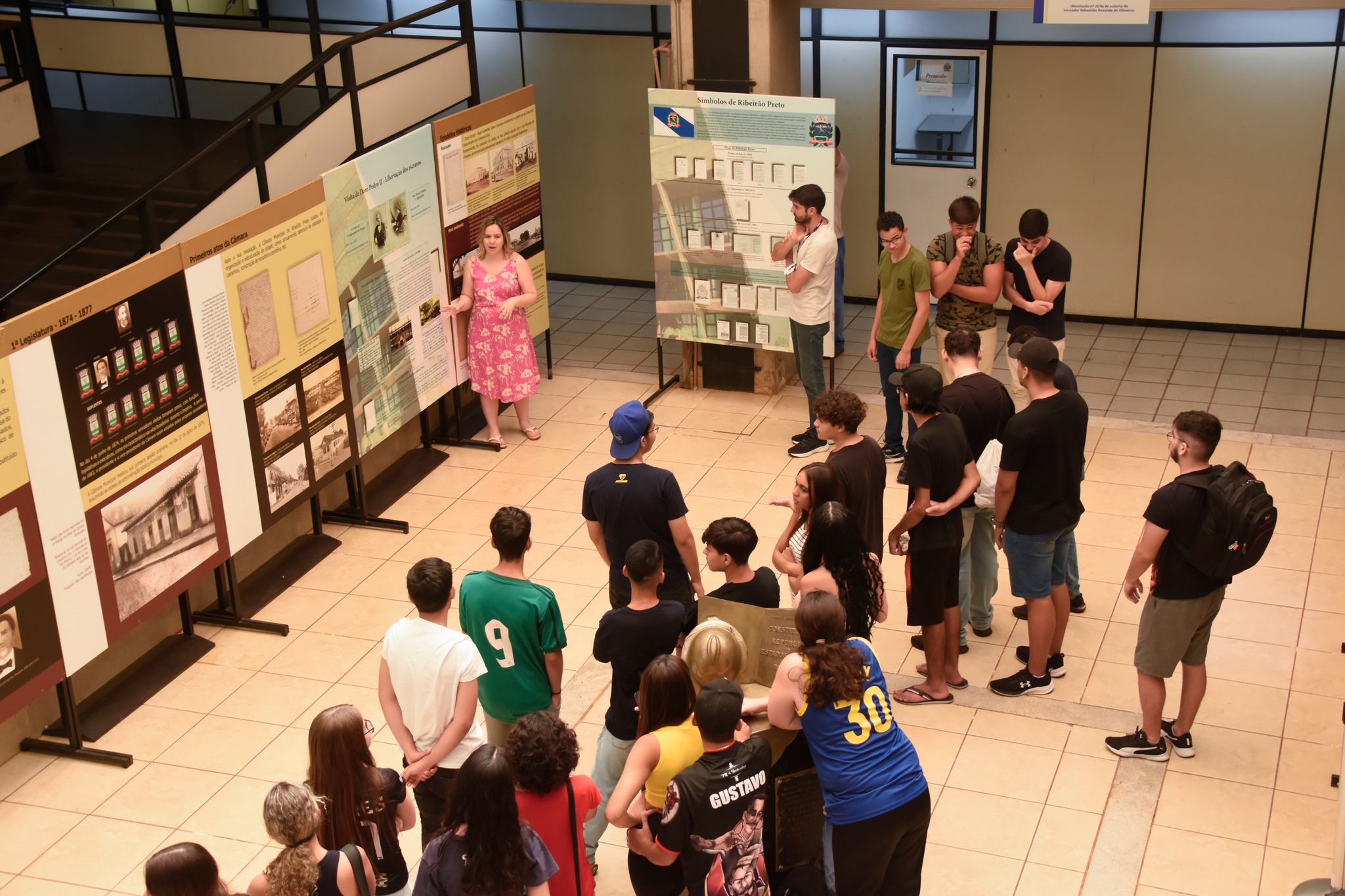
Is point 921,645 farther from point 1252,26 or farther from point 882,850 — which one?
point 1252,26

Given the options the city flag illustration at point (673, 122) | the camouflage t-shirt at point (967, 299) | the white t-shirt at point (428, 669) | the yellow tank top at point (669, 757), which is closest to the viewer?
the yellow tank top at point (669, 757)

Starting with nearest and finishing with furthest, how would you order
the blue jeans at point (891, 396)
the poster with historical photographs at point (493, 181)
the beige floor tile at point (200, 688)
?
the beige floor tile at point (200, 688), the blue jeans at point (891, 396), the poster with historical photographs at point (493, 181)

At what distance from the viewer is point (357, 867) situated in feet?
12.0

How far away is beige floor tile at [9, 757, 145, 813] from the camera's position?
5.75 metres

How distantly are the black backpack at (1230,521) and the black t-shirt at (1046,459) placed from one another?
61 centimetres

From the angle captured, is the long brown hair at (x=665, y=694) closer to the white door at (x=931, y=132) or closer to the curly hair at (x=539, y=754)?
the curly hair at (x=539, y=754)

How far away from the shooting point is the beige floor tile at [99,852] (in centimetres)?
530

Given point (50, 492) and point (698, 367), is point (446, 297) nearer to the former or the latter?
point (698, 367)

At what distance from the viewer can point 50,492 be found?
18.7ft

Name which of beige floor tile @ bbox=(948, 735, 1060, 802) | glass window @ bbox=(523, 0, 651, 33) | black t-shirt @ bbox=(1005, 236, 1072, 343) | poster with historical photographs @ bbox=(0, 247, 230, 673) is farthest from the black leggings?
glass window @ bbox=(523, 0, 651, 33)

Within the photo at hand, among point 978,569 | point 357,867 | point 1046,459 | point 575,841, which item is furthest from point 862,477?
point 357,867

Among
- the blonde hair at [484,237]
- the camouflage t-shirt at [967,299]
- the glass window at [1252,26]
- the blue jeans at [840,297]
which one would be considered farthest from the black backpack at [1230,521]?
the glass window at [1252,26]

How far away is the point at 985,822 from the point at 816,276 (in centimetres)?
421

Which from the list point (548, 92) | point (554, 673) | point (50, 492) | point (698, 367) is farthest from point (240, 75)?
point (554, 673)
